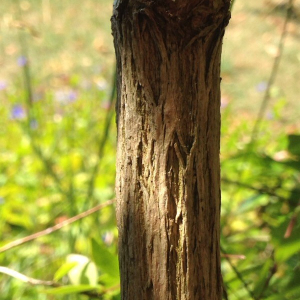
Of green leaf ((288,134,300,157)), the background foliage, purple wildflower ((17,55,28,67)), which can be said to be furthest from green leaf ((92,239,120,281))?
purple wildflower ((17,55,28,67))

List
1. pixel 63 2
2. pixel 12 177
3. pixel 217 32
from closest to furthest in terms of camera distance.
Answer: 1. pixel 217 32
2. pixel 12 177
3. pixel 63 2

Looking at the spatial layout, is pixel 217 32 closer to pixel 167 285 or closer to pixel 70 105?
pixel 167 285

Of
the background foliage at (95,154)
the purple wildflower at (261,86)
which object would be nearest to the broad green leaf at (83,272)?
the background foliage at (95,154)

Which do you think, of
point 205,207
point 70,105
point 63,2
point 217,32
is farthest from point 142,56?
point 63,2

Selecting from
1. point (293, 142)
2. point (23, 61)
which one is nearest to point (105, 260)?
point (293, 142)

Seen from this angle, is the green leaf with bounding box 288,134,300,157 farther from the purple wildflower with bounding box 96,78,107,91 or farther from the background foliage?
the purple wildflower with bounding box 96,78,107,91
